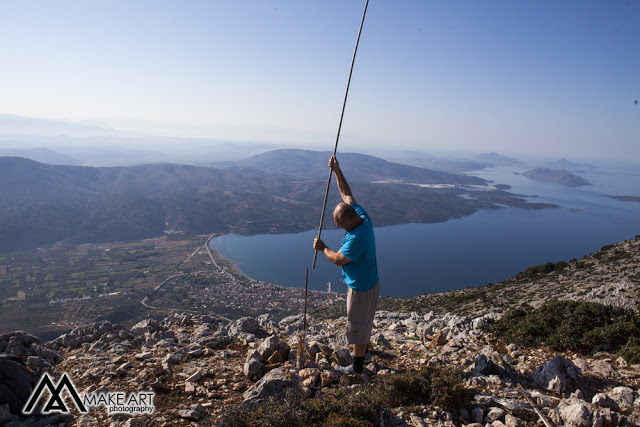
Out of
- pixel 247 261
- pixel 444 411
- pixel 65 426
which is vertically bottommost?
pixel 247 261

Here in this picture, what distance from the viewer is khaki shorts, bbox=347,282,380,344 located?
380 centimetres

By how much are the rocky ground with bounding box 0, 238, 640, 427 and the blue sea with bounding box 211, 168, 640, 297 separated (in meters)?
50.3

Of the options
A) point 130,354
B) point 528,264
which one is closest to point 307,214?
point 528,264

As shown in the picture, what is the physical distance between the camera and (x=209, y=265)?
207ft

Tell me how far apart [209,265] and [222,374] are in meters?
62.8

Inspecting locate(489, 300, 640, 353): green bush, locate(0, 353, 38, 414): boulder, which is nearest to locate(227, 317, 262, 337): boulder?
locate(0, 353, 38, 414): boulder

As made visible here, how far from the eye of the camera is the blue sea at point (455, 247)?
207 feet

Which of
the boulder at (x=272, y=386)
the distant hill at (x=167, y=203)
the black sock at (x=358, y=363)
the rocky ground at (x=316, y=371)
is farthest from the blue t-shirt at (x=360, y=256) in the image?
the distant hill at (x=167, y=203)

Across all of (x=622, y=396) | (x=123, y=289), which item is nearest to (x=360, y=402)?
(x=622, y=396)

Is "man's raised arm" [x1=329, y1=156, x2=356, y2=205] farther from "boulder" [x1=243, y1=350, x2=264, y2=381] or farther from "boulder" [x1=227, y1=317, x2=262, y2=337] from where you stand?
"boulder" [x1=227, y1=317, x2=262, y2=337]

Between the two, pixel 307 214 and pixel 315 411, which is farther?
pixel 307 214

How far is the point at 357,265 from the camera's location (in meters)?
3.72

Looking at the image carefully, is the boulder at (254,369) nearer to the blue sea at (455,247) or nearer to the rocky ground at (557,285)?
the rocky ground at (557,285)

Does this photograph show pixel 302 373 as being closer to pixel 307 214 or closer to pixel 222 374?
pixel 222 374
